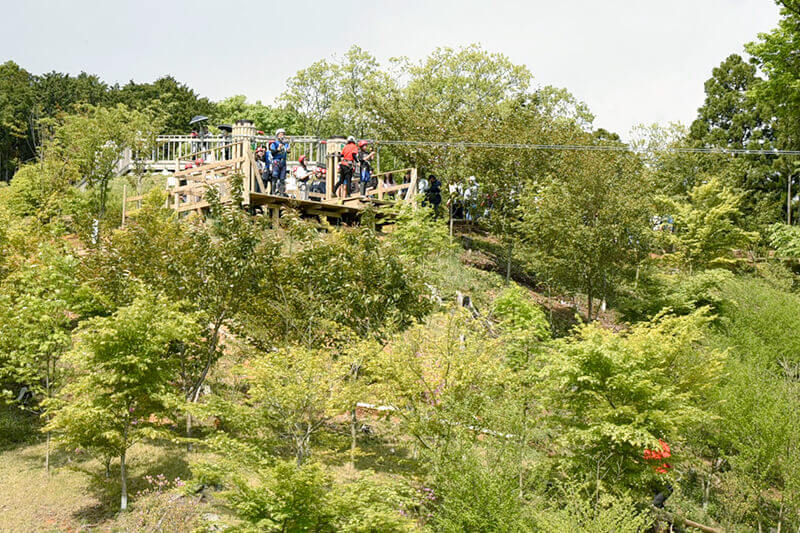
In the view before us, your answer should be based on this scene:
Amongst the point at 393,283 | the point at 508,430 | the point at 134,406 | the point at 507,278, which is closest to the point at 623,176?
the point at 507,278

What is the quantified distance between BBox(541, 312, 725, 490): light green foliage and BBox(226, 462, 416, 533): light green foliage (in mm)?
5351

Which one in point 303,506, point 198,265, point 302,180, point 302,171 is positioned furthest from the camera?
point 302,171

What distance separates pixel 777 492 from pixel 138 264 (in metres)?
18.5

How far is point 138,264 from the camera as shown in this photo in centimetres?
1432

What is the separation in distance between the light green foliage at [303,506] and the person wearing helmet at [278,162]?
42.3 feet

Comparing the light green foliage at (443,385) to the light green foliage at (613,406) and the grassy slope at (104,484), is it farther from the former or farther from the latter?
the light green foliage at (613,406)

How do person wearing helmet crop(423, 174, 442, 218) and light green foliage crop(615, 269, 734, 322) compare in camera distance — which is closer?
light green foliage crop(615, 269, 734, 322)

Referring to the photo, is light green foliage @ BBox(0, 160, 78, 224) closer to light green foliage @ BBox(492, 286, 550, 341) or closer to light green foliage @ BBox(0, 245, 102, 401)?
light green foliage @ BBox(0, 245, 102, 401)

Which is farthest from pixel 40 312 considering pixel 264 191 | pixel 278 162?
pixel 278 162

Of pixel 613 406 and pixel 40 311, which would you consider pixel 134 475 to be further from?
pixel 613 406

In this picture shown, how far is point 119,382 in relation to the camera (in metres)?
11.7

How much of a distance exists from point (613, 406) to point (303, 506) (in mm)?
7314

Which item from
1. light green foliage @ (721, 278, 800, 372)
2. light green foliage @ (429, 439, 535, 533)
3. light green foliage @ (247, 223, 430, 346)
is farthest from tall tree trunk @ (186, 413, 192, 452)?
light green foliage @ (721, 278, 800, 372)

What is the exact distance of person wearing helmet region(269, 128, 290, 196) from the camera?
20734 millimetres
